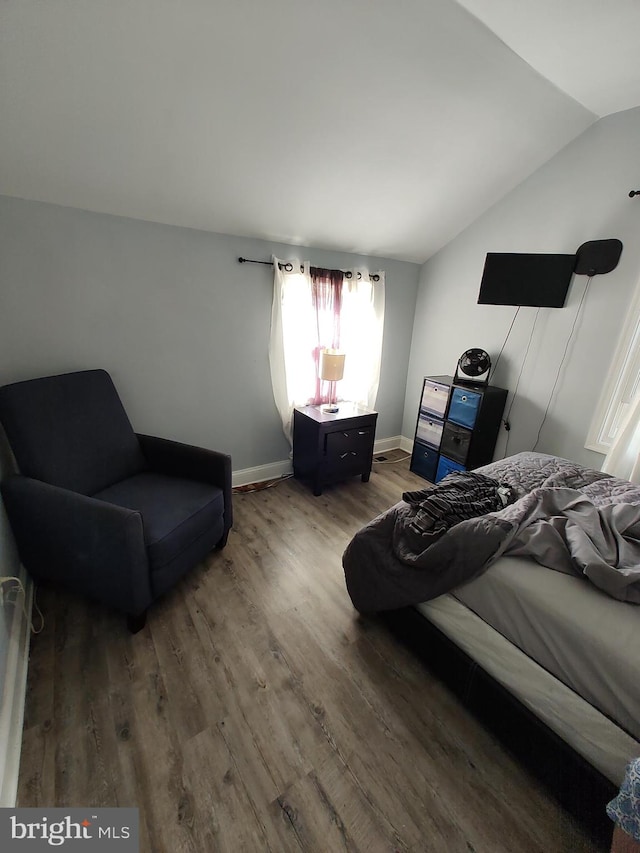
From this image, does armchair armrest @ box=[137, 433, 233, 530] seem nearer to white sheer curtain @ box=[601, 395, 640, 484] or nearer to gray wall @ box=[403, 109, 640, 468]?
gray wall @ box=[403, 109, 640, 468]

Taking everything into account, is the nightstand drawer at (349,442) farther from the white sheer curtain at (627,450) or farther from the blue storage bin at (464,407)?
the white sheer curtain at (627,450)

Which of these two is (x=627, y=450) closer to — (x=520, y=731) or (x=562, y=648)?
(x=562, y=648)

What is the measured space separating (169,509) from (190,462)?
0.36m

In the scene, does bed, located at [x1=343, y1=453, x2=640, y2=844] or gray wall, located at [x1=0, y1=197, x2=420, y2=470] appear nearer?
bed, located at [x1=343, y1=453, x2=640, y2=844]

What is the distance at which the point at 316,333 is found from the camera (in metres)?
2.77

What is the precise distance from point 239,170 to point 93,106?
26.3 inches

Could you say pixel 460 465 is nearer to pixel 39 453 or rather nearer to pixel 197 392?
pixel 197 392

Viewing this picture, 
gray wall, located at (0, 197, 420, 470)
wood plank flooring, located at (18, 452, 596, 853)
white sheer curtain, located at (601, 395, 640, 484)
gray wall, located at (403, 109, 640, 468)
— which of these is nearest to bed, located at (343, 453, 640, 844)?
wood plank flooring, located at (18, 452, 596, 853)

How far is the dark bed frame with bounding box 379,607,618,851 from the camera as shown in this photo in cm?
94

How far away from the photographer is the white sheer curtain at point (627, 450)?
2.06 m

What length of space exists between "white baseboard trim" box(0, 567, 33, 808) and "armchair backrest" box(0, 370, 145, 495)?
0.57 m

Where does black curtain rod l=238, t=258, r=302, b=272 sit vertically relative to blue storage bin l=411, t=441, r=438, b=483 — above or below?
above

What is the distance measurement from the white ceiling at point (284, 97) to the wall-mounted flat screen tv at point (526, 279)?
2.02 feet

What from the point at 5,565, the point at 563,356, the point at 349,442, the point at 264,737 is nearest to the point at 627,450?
the point at 563,356
